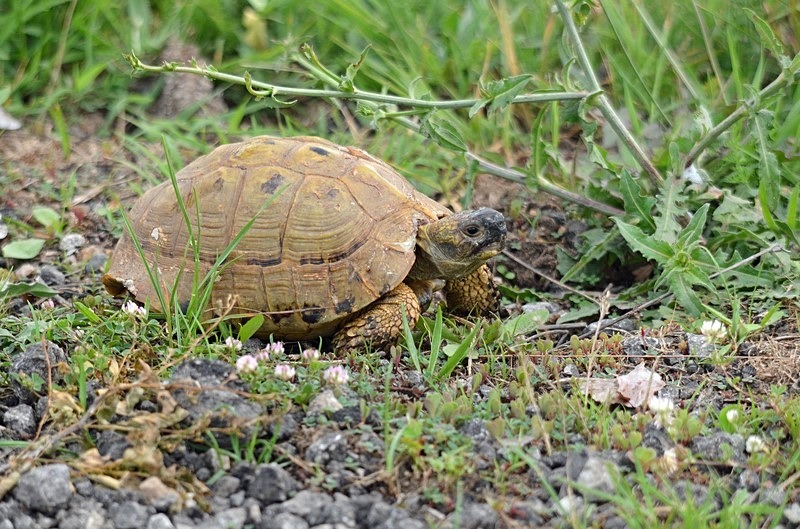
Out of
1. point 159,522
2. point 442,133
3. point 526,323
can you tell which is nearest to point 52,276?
point 442,133

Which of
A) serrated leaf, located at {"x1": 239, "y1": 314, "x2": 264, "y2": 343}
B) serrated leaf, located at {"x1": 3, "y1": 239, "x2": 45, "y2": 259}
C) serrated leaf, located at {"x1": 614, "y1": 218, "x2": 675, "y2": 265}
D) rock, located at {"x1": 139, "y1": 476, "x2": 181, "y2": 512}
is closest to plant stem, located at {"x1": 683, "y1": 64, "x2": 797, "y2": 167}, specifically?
serrated leaf, located at {"x1": 614, "y1": 218, "x2": 675, "y2": 265}

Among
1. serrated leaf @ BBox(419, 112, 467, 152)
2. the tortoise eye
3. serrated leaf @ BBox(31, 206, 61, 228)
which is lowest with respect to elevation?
serrated leaf @ BBox(31, 206, 61, 228)

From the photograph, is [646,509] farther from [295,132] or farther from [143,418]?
[295,132]

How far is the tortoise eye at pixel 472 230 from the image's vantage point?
3908 millimetres

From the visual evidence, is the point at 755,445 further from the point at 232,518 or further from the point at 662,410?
the point at 232,518

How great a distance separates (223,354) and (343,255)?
654 millimetres

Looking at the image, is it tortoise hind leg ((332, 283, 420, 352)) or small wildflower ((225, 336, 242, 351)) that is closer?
small wildflower ((225, 336, 242, 351))

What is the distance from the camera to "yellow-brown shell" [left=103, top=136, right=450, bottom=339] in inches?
150

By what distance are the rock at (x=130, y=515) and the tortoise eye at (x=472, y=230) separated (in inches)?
70.1

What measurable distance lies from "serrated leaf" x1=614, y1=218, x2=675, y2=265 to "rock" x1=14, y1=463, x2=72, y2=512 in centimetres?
237

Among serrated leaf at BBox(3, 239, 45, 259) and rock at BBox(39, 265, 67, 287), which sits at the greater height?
serrated leaf at BBox(3, 239, 45, 259)

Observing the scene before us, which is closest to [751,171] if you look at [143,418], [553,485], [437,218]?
[437,218]

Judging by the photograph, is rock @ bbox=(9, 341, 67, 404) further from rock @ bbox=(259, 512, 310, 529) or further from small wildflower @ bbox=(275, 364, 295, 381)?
rock @ bbox=(259, 512, 310, 529)

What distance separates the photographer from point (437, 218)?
415cm
